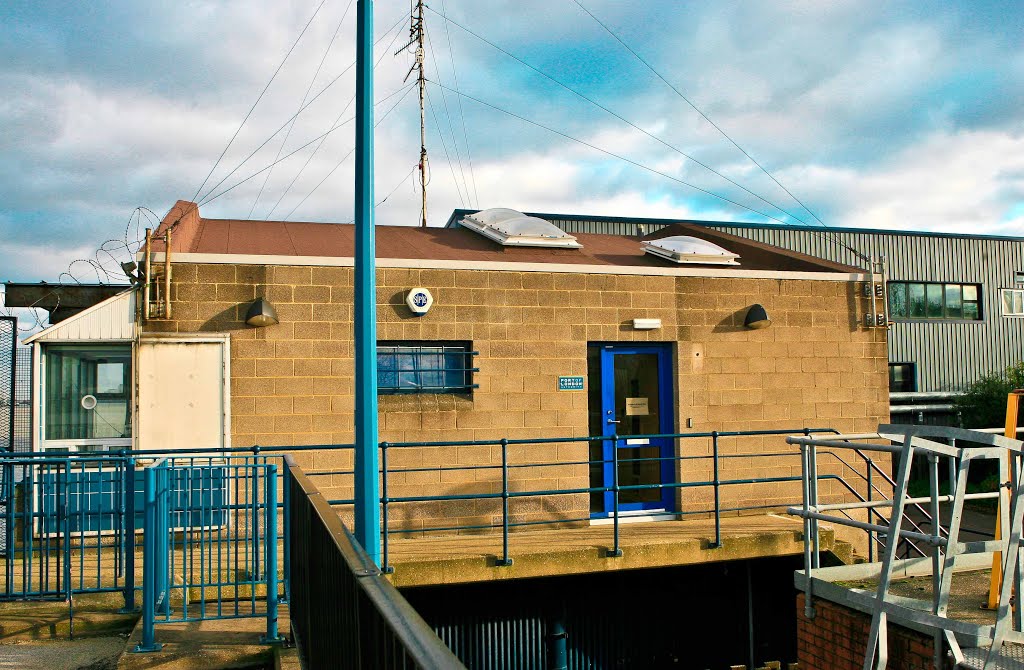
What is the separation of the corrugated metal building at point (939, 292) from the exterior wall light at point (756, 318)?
15.8 meters

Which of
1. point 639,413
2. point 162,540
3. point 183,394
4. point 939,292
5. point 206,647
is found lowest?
point 206,647

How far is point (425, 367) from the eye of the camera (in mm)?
11016

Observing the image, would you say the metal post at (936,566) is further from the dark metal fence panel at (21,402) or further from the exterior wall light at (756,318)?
the dark metal fence panel at (21,402)

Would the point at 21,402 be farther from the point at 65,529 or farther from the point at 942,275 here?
the point at 942,275

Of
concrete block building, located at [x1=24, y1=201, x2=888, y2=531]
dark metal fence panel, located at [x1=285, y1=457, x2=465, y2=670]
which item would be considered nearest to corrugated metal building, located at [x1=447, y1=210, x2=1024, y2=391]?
concrete block building, located at [x1=24, y1=201, x2=888, y2=531]

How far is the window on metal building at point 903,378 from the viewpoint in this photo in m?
28.6

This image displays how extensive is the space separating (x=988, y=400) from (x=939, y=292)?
461 centimetres

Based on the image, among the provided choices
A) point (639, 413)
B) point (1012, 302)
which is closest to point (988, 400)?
point (1012, 302)

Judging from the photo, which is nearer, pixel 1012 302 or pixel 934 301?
pixel 934 301

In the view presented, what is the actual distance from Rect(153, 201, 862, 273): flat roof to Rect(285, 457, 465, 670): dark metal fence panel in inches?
230

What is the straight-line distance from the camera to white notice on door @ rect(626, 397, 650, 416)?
39.1 feet

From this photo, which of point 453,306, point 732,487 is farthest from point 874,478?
point 453,306

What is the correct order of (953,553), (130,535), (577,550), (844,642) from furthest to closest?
(577,550) → (844,642) → (130,535) → (953,553)

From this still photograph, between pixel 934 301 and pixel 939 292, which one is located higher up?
pixel 939 292
